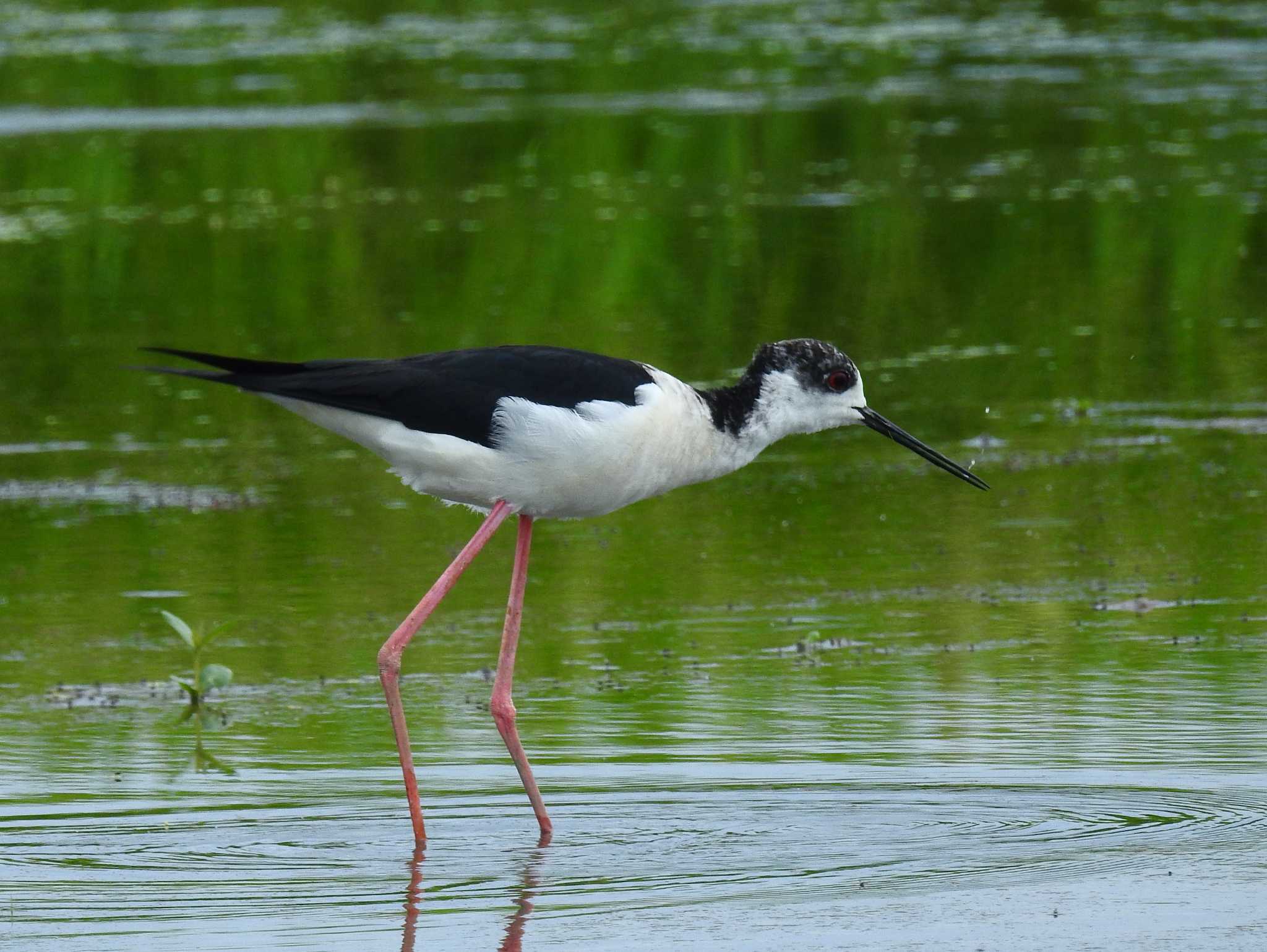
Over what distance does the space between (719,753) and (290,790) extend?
4.39 feet

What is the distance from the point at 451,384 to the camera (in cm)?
761

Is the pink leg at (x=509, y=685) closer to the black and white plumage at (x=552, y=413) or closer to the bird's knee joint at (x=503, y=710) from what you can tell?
the bird's knee joint at (x=503, y=710)

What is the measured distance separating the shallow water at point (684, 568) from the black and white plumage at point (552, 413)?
0.94m

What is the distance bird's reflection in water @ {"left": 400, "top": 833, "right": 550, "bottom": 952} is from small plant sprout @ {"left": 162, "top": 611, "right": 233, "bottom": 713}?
1.77 meters

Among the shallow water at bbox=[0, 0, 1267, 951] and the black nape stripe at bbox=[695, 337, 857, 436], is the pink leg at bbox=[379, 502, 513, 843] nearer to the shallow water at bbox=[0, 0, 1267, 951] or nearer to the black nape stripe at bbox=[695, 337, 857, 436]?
the shallow water at bbox=[0, 0, 1267, 951]

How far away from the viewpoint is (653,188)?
22.4 meters

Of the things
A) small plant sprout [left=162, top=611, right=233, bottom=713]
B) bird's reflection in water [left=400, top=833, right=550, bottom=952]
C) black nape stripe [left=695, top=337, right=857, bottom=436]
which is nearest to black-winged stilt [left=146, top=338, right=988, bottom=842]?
black nape stripe [left=695, top=337, right=857, bottom=436]

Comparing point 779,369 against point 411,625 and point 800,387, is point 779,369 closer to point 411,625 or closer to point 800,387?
point 800,387

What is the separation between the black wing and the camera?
7.50 metres

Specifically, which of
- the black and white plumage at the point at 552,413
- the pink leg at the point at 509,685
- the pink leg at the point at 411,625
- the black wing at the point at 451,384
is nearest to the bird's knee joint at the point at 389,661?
the pink leg at the point at 411,625

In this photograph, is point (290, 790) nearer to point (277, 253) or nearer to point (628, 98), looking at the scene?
point (277, 253)

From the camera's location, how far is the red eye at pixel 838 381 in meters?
7.80

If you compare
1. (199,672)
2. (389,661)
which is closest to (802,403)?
(389,661)

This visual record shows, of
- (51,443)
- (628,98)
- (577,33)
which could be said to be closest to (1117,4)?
(577,33)
